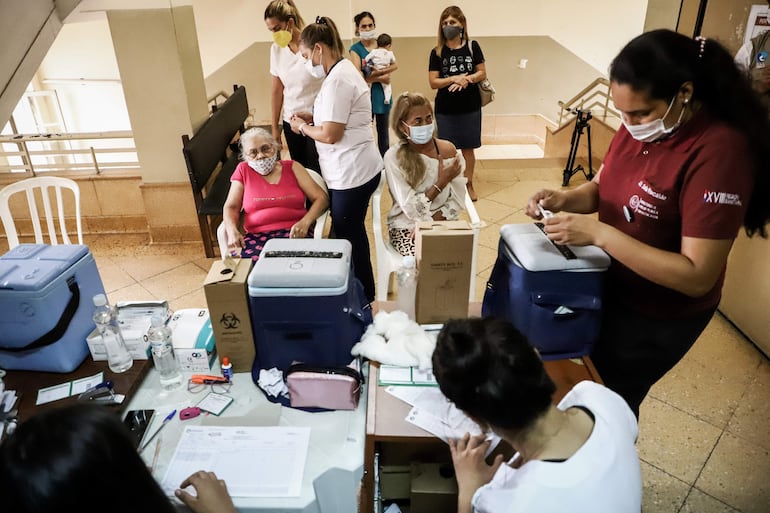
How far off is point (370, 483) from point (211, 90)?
6190 mm

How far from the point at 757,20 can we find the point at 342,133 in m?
2.32

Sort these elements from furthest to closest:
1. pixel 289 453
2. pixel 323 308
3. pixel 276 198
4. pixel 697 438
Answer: pixel 276 198 < pixel 697 438 < pixel 323 308 < pixel 289 453

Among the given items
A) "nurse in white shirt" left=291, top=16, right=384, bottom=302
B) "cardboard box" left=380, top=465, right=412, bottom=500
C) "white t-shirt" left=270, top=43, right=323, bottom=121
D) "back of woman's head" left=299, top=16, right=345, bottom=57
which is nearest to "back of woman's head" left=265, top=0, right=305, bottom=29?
"white t-shirt" left=270, top=43, right=323, bottom=121

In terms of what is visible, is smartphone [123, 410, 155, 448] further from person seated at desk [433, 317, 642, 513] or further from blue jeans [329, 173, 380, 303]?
blue jeans [329, 173, 380, 303]

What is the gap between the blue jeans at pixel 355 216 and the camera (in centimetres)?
288

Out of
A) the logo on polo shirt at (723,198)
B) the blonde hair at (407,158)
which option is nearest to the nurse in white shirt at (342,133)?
the blonde hair at (407,158)

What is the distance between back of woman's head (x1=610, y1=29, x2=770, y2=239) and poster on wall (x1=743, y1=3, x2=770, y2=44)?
1.99m

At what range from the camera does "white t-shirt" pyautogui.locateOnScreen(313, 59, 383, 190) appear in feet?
8.40

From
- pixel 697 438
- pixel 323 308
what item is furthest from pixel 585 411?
pixel 697 438

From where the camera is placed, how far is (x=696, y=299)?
1442mm

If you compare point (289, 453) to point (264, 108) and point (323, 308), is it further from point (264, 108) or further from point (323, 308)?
point (264, 108)

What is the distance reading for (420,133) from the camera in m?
2.70

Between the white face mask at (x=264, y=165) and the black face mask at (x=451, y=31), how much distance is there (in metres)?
2.07

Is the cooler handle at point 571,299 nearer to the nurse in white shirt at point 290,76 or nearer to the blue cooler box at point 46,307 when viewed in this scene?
the blue cooler box at point 46,307
